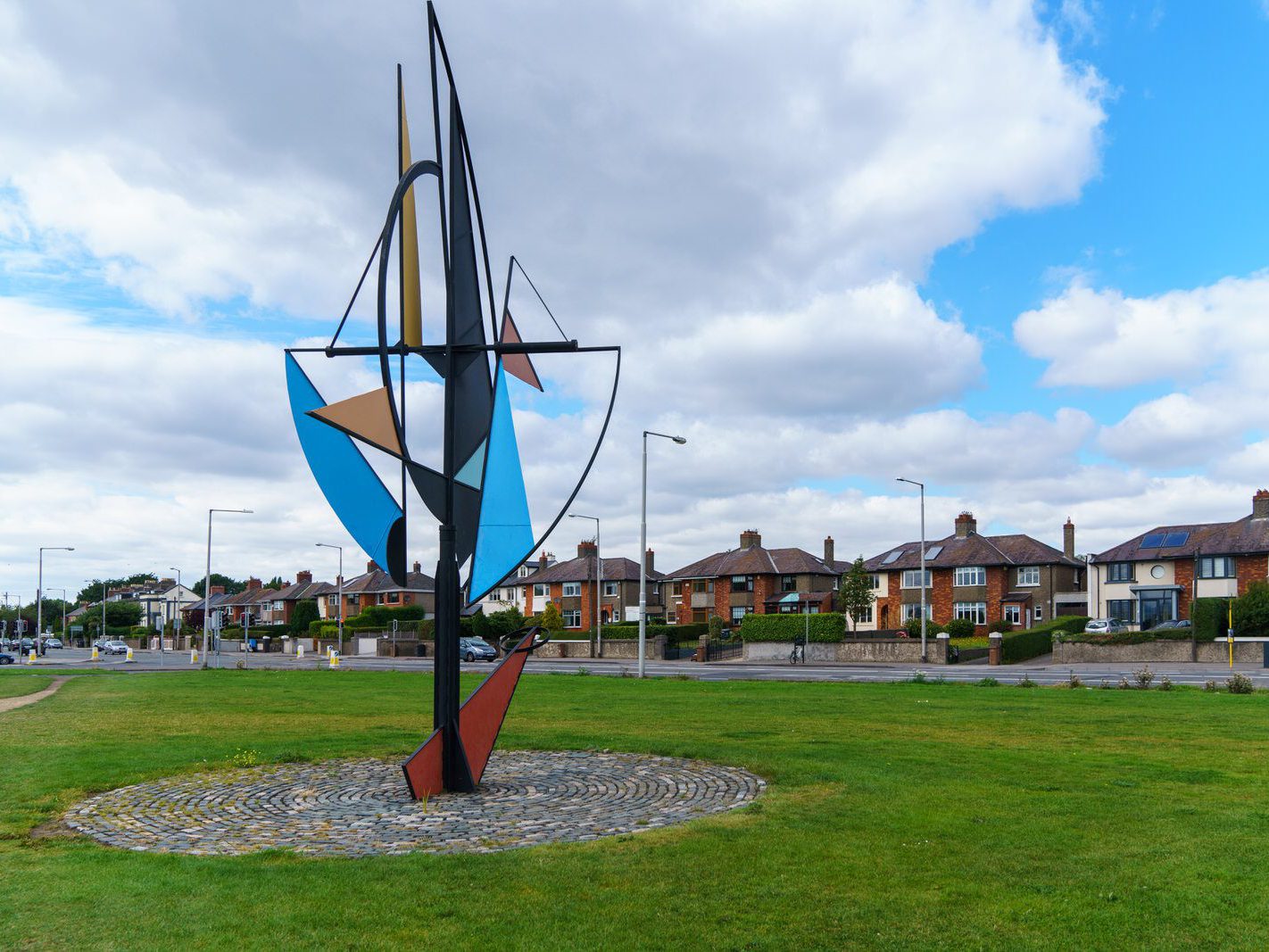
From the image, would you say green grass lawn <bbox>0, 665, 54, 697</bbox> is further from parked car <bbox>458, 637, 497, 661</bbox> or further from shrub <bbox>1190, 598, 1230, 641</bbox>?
shrub <bbox>1190, 598, 1230, 641</bbox>

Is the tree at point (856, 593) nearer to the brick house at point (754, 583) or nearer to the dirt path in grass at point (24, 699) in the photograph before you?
the brick house at point (754, 583)

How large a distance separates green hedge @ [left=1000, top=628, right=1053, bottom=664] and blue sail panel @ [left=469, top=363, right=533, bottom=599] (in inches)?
1675

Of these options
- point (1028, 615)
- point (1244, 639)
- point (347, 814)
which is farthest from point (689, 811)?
point (1028, 615)

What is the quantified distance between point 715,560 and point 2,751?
256 feet

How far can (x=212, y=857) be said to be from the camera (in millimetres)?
8523

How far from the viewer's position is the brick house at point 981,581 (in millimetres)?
74125

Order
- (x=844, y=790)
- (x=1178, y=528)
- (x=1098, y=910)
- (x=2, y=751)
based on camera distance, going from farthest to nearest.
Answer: (x=1178, y=528)
(x=2, y=751)
(x=844, y=790)
(x=1098, y=910)

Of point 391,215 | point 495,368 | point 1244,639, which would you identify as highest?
point 391,215

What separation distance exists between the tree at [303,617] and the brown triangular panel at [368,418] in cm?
9330

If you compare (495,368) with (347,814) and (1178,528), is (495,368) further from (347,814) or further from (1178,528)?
(1178,528)

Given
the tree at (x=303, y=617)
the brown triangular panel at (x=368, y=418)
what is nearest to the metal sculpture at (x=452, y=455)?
the brown triangular panel at (x=368, y=418)

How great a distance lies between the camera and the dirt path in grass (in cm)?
2366

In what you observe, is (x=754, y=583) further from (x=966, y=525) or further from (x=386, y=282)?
(x=386, y=282)

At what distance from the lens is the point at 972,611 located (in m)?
75.4
